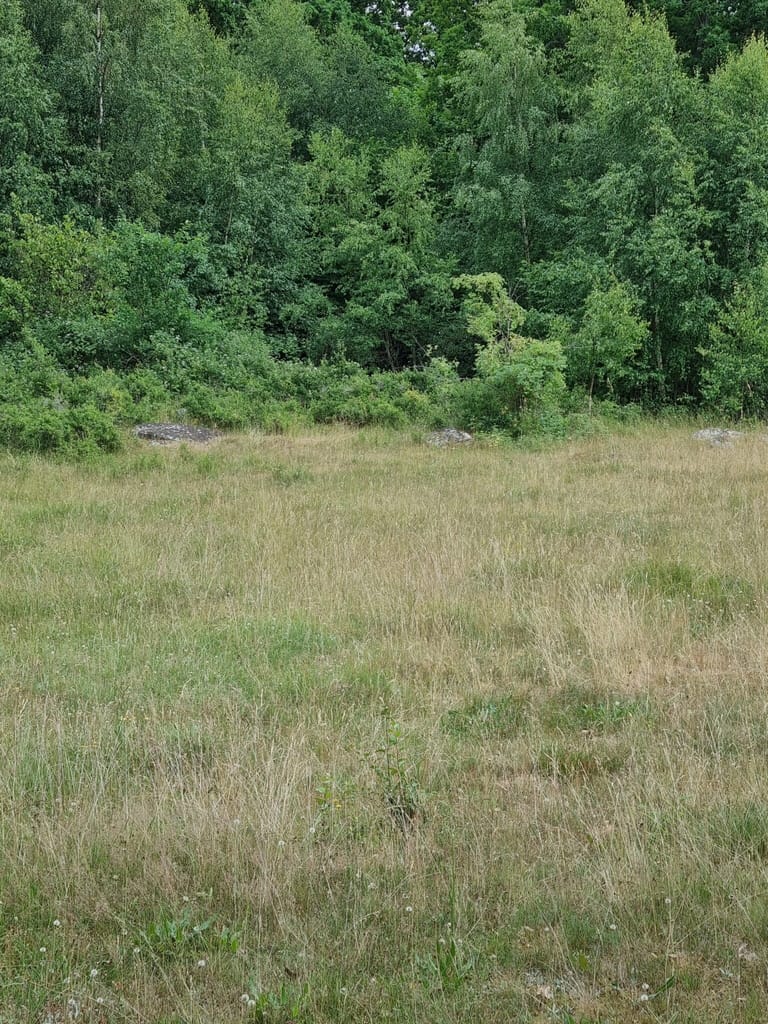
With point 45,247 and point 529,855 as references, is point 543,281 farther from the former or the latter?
point 529,855

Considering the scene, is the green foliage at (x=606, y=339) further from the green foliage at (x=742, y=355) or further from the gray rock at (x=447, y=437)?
the gray rock at (x=447, y=437)

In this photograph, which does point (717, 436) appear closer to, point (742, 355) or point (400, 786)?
point (742, 355)

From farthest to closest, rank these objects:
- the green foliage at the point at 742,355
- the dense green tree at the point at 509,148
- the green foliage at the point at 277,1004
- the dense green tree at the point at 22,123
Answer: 1. the dense green tree at the point at 509,148
2. the dense green tree at the point at 22,123
3. the green foliage at the point at 742,355
4. the green foliage at the point at 277,1004

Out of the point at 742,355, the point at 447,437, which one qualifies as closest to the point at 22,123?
the point at 447,437

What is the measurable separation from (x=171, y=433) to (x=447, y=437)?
20.1 ft

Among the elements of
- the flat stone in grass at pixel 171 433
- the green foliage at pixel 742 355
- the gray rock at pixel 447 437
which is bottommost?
the flat stone in grass at pixel 171 433

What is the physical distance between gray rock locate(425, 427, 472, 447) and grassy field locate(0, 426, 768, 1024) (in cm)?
1006

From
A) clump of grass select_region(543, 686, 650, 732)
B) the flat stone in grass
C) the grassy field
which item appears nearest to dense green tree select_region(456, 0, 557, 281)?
the flat stone in grass

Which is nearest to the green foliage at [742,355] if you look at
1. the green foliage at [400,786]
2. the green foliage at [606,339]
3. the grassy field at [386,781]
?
the green foliage at [606,339]

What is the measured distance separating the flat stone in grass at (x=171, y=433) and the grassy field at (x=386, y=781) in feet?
30.6

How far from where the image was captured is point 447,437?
19.2m

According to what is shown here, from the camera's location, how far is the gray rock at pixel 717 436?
59.4 feet

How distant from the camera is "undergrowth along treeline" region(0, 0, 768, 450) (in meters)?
22.1

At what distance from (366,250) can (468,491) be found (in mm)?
21075
